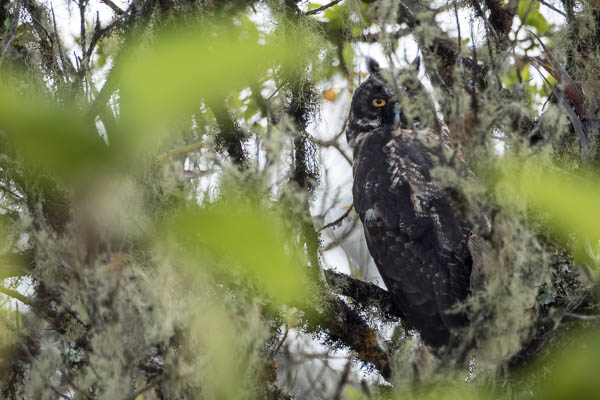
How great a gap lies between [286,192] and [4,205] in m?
1.04

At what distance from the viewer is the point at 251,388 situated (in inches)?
55.2

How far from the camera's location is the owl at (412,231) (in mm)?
3256

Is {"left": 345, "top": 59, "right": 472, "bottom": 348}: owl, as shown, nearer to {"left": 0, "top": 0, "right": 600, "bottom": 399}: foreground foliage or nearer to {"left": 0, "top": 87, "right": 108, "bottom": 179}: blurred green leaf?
{"left": 0, "top": 0, "right": 600, "bottom": 399}: foreground foliage

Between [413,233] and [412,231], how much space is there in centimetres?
1

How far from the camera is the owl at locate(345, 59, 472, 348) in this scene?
128 inches

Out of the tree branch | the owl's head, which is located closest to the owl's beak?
the owl's head

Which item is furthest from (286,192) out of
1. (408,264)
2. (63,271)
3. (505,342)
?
(408,264)

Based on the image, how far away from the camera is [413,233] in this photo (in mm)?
3502

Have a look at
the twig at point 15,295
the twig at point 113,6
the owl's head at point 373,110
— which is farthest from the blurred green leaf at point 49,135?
the owl's head at point 373,110

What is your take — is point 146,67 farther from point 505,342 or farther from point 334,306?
point 334,306

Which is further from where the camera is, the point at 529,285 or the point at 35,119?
the point at 529,285

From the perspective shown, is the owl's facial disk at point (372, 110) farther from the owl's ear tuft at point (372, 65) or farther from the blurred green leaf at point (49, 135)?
the blurred green leaf at point (49, 135)

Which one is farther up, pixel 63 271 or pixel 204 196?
pixel 63 271

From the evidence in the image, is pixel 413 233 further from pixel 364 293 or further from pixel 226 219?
pixel 226 219
